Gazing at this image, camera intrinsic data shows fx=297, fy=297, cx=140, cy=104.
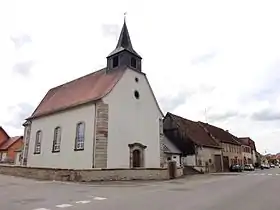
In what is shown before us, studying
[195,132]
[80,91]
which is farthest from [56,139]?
[195,132]

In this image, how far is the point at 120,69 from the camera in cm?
2855

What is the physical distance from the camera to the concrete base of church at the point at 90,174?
65.3 ft

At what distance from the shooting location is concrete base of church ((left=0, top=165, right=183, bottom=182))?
19.9 meters

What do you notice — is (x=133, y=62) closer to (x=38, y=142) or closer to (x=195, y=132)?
(x=38, y=142)

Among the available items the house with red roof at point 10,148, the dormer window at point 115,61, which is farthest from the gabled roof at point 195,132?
the house with red roof at point 10,148

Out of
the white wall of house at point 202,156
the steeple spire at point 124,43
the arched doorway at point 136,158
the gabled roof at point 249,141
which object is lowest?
the arched doorway at point 136,158

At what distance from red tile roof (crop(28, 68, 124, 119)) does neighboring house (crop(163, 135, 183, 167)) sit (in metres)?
13.7

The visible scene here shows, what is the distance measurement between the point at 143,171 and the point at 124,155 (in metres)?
2.80

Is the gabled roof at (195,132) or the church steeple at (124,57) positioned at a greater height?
the church steeple at (124,57)

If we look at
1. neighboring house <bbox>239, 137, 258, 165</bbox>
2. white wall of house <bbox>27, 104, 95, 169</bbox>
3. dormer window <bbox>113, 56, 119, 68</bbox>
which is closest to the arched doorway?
white wall of house <bbox>27, 104, 95, 169</bbox>

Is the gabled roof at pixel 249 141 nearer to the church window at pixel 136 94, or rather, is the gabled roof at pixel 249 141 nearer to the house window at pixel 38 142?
the church window at pixel 136 94

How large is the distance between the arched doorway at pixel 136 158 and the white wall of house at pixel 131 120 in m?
0.82

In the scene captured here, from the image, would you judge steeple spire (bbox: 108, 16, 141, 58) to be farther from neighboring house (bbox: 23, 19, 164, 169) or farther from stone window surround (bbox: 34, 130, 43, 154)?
stone window surround (bbox: 34, 130, 43, 154)

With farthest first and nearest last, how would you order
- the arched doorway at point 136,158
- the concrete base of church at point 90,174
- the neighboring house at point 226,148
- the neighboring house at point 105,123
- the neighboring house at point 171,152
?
the neighboring house at point 226,148, the neighboring house at point 171,152, the arched doorway at point 136,158, the neighboring house at point 105,123, the concrete base of church at point 90,174
